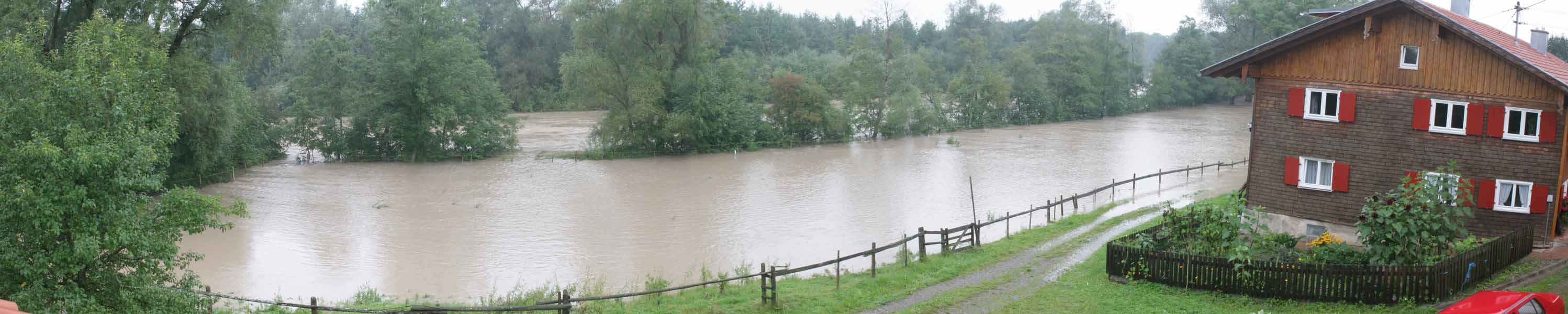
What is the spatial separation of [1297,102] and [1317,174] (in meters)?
1.48

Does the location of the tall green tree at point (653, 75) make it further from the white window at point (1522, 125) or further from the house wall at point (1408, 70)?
the white window at point (1522, 125)

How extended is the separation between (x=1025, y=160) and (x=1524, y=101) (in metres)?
28.9

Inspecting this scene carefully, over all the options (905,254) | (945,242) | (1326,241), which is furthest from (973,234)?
(1326,241)

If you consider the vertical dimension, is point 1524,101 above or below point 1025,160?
above

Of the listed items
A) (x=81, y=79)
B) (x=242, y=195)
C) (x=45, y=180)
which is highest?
(x=81, y=79)

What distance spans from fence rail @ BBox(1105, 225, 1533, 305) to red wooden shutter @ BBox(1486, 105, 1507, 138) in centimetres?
218

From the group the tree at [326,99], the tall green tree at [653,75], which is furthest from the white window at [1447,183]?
the tree at [326,99]

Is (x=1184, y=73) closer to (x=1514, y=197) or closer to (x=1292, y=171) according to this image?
(x=1292, y=171)

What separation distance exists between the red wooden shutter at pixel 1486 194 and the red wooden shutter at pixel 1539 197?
538 millimetres

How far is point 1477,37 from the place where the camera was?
59.0ft

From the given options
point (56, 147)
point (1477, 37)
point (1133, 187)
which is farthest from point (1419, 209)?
point (1133, 187)

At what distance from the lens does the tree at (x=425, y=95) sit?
45.4 metres

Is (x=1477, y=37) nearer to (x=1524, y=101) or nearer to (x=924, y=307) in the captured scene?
(x=1524, y=101)

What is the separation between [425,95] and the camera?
45.8m
